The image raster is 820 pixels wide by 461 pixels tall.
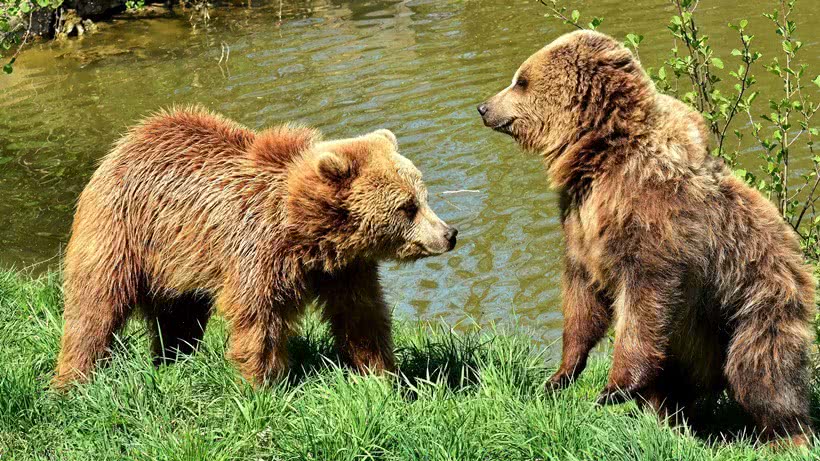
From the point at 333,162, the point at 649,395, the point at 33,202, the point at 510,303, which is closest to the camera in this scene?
the point at 333,162

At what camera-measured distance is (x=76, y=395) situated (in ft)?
14.9

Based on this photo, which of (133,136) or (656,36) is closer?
(133,136)

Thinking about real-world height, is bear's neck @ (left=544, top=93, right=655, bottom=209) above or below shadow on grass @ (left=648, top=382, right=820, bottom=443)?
above

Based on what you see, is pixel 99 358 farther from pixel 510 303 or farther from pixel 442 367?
pixel 510 303

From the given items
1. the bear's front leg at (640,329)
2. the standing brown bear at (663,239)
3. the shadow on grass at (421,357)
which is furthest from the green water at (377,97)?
the bear's front leg at (640,329)

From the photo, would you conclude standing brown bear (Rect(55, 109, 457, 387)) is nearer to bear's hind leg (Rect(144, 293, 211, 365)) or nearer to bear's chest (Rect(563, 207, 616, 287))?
bear's hind leg (Rect(144, 293, 211, 365))

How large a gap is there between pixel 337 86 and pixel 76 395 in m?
8.20

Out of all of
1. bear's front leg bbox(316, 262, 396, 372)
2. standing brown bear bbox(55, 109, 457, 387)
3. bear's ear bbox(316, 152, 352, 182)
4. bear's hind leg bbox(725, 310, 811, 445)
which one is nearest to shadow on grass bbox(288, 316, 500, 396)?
bear's front leg bbox(316, 262, 396, 372)

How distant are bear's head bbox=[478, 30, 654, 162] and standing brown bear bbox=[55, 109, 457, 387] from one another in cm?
65

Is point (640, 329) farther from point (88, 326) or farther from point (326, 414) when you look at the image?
point (88, 326)

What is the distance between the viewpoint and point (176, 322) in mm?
5199

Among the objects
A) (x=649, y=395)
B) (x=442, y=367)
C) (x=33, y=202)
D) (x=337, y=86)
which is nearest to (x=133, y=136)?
(x=442, y=367)

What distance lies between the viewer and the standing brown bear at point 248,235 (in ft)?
14.9

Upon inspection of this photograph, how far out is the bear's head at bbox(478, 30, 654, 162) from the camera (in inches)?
177
